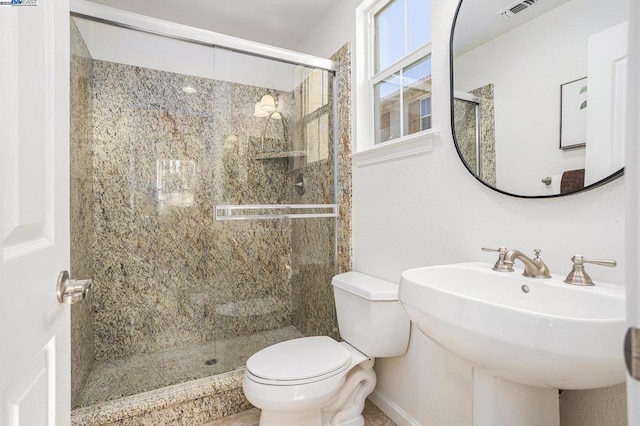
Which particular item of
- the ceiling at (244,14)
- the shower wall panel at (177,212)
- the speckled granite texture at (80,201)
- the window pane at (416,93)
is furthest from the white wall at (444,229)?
the speckled granite texture at (80,201)

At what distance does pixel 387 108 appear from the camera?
74.7 inches

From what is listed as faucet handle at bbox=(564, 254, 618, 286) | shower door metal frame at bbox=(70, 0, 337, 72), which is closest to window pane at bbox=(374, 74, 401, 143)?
shower door metal frame at bbox=(70, 0, 337, 72)

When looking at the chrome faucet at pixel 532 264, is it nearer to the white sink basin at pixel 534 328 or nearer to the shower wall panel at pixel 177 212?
the white sink basin at pixel 534 328

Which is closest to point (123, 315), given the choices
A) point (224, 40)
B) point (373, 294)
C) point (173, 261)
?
point (173, 261)

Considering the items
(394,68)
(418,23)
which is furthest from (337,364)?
(418,23)

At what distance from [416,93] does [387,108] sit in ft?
0.84

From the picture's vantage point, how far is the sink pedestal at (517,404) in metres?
0.91

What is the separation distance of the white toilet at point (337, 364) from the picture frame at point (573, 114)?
915mm

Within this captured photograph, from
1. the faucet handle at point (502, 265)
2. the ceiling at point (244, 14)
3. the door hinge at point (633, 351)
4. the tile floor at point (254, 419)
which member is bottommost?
the tile floor at point (254, 419)

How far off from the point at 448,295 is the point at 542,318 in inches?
8.2

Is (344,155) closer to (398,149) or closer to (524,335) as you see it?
(398,149)

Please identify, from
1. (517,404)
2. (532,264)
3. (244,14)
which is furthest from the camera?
(244,14)

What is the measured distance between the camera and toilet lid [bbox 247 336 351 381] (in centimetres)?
138
